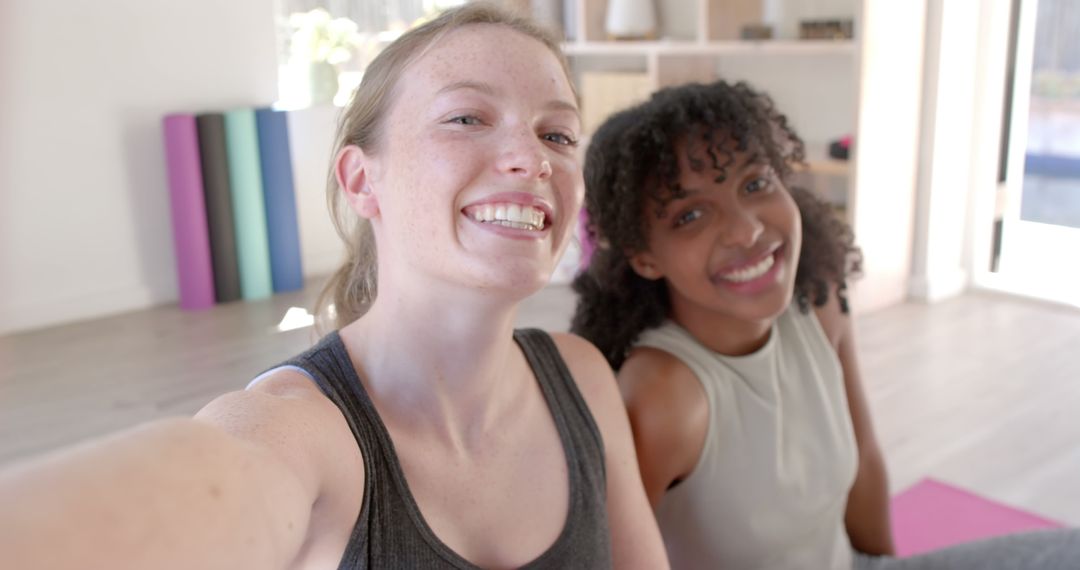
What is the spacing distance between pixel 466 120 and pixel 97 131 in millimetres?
3948

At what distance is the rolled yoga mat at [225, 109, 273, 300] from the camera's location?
453 cm

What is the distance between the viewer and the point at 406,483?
95 centimetres

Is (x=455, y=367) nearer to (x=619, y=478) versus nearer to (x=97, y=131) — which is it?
(x=619, y=478)

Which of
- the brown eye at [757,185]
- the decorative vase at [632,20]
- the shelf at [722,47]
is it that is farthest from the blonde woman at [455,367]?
the decorative vase at [632,20]

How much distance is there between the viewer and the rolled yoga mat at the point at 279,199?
4.66 m

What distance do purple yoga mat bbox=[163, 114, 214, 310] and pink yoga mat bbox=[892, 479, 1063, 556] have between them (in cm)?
315

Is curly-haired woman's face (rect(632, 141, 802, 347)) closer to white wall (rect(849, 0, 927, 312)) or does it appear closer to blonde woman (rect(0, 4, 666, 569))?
blonde woman (rect(0, 4, 666, 569))

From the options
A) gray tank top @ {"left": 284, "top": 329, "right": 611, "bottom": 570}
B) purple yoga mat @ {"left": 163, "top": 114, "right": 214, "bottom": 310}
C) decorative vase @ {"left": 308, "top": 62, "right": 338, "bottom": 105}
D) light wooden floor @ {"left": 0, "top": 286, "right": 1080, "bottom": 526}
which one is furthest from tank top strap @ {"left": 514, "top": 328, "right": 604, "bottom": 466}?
decorative vase @ {"left": 308, "top": 62, "right": 338, "bottom": 105}

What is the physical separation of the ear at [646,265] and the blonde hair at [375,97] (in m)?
0.39

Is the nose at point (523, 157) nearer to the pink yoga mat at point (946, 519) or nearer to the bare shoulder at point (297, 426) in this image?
the bare shoulder at point (297, 426)

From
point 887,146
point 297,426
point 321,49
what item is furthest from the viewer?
point 321,49

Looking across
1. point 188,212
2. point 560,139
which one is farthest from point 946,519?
point 188,212

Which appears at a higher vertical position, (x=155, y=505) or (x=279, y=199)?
(x=155, y=505)

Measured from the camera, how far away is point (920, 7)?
407cm
